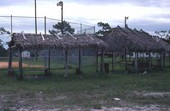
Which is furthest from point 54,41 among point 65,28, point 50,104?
point 65,28

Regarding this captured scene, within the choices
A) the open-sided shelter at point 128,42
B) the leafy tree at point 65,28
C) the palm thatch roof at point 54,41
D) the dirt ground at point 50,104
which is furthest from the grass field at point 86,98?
the leafy tree at point 65,28

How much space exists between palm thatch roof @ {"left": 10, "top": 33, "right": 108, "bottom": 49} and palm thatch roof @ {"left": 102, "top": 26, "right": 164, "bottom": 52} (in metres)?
4.31

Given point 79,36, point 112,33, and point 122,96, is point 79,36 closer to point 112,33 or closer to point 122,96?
point 112,33

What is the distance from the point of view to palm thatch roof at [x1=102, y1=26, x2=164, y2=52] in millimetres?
35125

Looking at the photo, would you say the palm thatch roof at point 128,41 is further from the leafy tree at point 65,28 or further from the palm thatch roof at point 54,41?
the leafy tree at point 65,28

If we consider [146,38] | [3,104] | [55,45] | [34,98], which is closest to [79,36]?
[55,45]

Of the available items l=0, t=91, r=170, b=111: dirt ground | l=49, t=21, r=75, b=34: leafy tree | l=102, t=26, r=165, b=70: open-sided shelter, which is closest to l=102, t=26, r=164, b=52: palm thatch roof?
l=102, t=26, r=165, b=70: open-sided shelter

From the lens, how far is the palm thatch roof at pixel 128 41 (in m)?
35.1

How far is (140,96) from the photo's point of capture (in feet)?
59.9

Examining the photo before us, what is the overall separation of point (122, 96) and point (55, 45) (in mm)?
11513

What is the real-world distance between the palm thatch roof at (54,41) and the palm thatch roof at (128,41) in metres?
4.31

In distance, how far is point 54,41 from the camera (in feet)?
96.2

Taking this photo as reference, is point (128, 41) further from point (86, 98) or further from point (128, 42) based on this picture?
point (86, 98)

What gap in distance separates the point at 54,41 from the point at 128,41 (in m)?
8.19
